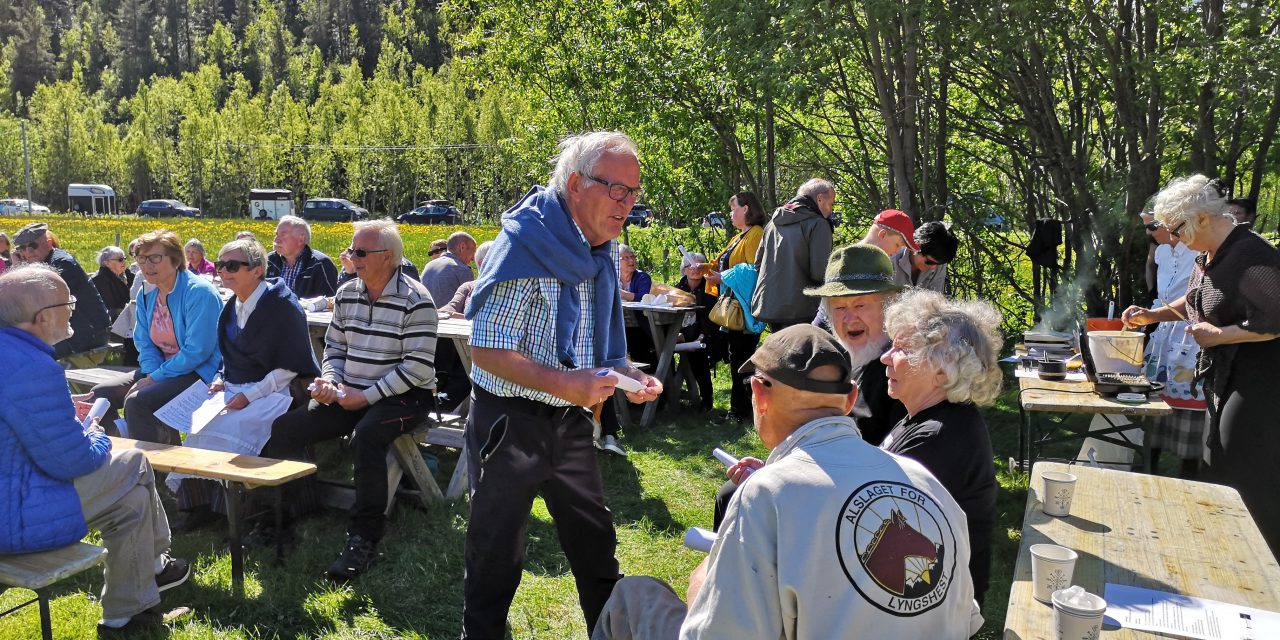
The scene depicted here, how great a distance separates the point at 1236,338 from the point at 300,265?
254 inches

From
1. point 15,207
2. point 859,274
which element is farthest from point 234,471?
point 15,207

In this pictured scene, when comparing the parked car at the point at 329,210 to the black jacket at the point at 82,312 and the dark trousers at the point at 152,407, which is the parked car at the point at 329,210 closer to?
the black jacket at the point at 82,312

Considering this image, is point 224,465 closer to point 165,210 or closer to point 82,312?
point 82,312

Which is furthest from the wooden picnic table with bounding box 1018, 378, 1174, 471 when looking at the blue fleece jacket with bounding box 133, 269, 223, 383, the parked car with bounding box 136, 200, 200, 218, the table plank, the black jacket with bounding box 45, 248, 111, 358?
the parked car with bounding box 136, 200, 200, 218

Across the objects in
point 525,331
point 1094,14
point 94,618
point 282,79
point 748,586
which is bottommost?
point 94,618

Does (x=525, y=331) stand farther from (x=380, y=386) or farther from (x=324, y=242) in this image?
(x=324, y=242)

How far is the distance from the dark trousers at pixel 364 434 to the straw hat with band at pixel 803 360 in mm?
2882

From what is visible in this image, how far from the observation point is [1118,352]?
383 cm

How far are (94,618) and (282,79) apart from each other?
109219 millimetres

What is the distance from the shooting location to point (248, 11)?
12281 cm

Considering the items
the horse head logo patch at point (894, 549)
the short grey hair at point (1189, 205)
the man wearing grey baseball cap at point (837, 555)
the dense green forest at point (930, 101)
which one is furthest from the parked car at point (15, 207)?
the horse head logo patch at point (894, 549)

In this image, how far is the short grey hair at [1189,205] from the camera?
3520 millimetres

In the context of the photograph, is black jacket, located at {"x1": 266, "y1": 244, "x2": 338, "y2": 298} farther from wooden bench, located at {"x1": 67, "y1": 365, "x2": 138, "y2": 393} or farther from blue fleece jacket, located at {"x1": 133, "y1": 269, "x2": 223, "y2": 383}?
blue fleece jacket, located at {"x1": 133, "y1": 269, "x2": 223, "y2": 383}

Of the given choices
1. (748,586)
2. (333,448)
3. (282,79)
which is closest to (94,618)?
(333,448)
